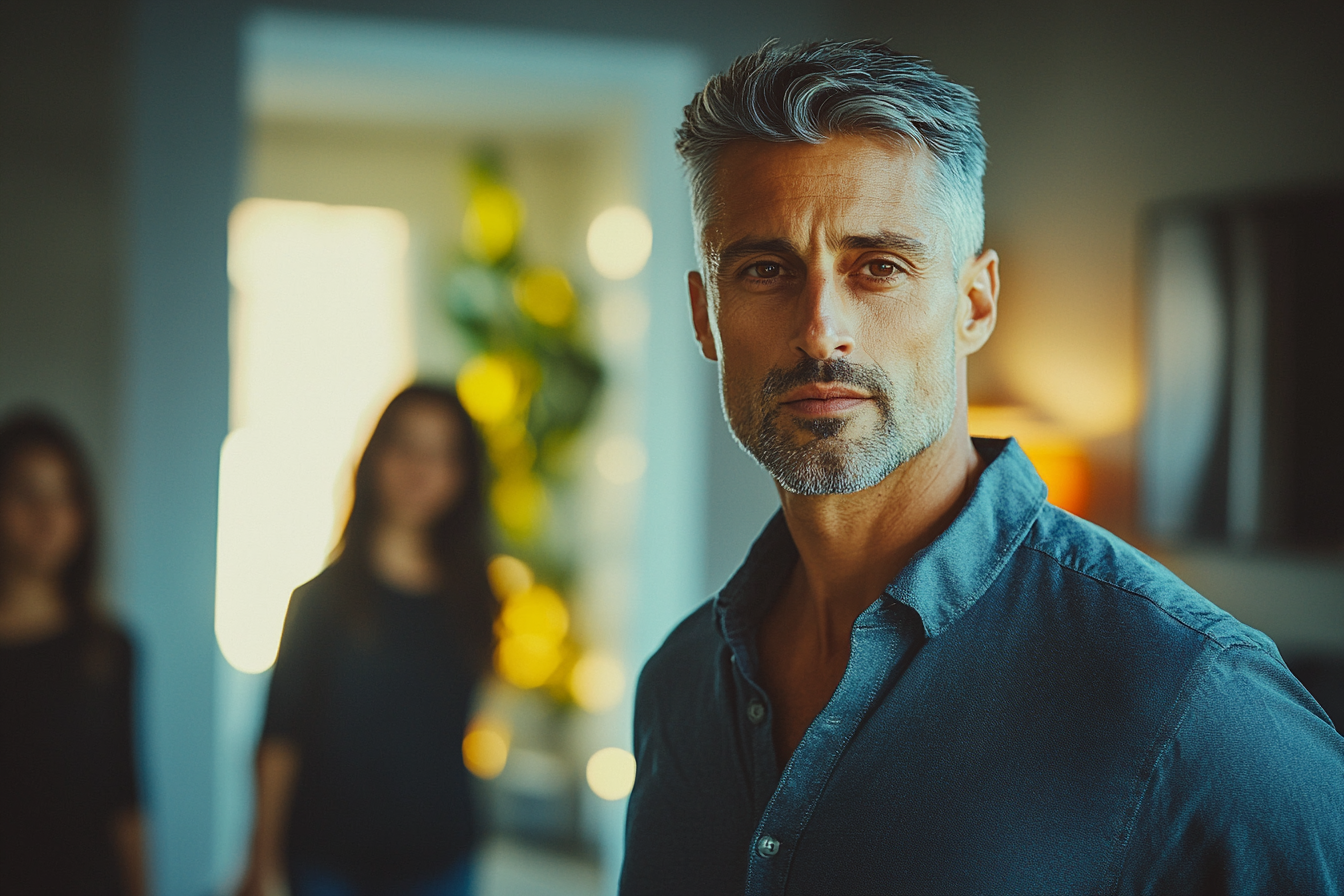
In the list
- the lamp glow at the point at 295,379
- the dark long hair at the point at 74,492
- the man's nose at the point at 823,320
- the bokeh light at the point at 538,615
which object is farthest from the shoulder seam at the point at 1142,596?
the lamp glow at the point at 295,379

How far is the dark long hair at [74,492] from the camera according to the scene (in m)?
2.52

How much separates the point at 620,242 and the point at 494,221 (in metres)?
0.88

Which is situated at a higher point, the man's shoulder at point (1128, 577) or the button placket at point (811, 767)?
the man's shoulder at point (1128, 577)

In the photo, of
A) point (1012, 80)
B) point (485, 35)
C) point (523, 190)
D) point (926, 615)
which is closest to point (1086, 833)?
point (926, 615)

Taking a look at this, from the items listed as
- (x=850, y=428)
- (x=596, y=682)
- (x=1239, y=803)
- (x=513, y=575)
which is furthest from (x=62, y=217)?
(x=1239, y=803)

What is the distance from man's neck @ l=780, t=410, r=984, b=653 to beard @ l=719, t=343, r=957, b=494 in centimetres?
3

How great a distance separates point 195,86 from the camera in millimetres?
3447

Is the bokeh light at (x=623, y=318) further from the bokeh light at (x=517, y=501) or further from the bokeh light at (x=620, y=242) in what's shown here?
the bokeh light at (x=517, y=501)

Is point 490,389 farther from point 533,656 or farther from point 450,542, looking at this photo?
point 450,542

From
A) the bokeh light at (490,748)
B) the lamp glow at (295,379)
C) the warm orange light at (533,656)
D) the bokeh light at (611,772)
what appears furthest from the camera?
the lamp glow at (295,379)

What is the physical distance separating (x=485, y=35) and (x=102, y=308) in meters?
1.47

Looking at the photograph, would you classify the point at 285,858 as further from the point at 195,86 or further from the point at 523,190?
the point at 523,190

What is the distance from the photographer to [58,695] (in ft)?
7.72

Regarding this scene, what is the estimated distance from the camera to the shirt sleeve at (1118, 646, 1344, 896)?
0.78 meters
